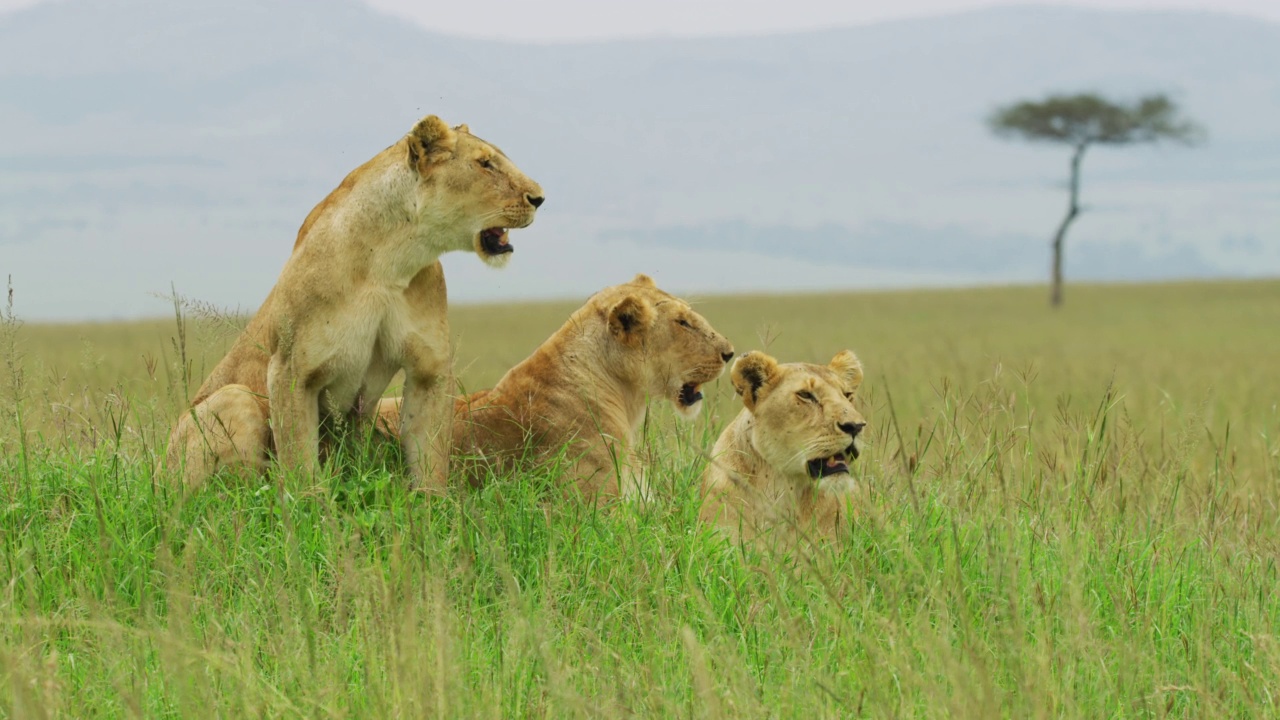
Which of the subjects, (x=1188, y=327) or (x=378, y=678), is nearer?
(x=378, y=678)

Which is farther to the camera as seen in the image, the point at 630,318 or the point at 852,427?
the point at 630,318

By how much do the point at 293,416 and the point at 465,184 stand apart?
111cm

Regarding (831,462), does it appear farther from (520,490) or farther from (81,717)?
(81,717)

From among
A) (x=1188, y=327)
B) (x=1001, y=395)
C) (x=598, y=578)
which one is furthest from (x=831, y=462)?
(x=1188, y=327)

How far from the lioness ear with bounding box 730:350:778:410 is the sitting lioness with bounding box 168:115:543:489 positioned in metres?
1.03

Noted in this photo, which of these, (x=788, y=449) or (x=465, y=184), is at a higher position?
(x=465, y=184)

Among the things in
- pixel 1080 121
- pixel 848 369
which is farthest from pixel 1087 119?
pixel 848 369

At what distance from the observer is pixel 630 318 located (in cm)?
558

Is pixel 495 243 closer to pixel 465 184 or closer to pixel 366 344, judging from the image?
pixel 465 184

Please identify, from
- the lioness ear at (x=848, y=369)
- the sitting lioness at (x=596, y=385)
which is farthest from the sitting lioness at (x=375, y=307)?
the lioness ear at (x=848, y=369)

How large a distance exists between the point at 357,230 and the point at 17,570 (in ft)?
5.64

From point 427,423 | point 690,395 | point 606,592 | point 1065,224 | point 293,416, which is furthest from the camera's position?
point 1065,224

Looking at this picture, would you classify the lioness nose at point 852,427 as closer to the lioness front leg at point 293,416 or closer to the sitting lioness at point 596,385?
the sitting lioness at point 596,385

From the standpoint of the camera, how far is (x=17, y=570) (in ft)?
15.3
